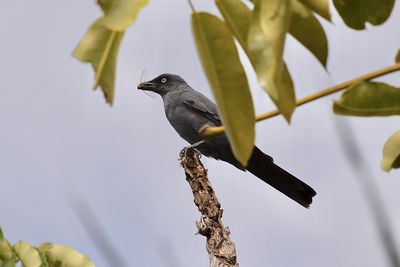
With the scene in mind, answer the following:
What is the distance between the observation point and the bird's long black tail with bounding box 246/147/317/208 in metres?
5.62

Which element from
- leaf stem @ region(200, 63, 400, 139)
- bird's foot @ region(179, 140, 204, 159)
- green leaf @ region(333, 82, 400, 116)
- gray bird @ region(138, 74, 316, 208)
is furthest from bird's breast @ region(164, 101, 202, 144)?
leaf stem @ region(200, 63, 400, 139)

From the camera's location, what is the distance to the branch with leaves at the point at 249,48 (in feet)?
3.10

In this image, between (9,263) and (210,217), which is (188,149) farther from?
(9,263)

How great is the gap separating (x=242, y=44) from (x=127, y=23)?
0.21 meters

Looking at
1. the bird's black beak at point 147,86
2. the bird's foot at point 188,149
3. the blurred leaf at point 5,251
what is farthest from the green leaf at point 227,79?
the bird's black beak at point 147,86

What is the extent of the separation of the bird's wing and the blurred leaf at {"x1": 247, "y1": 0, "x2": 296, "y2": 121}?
5.63 meters

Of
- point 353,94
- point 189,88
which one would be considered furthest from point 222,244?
point 353,94

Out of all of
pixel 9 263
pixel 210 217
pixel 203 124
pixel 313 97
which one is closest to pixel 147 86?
pixel 203 124

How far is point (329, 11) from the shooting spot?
1007mm

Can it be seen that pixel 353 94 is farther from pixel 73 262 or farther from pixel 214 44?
pixel 73 262

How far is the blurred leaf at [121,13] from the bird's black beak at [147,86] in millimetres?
6797

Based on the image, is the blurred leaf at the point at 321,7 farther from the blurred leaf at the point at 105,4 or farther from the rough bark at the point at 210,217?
the rough bark at the point at 210,217

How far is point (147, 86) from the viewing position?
310 inches

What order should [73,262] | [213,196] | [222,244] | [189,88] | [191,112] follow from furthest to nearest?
[189,88] < [191,112] < [213,196] < [222,244] < [73,262]
